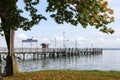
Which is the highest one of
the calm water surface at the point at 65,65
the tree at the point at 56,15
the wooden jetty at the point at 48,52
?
the tree at the point at 56,15

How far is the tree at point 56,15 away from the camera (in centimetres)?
2034

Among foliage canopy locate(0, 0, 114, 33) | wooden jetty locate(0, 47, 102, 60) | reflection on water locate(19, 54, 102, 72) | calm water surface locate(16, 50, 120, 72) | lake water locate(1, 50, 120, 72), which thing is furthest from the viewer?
wooden jetty locate(0, 47, 102, 60)

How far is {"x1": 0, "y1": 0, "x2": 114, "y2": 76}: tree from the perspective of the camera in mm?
20344

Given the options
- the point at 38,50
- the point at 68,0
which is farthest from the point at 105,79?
the point at 38,50

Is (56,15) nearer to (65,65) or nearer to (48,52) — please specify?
(65,65)

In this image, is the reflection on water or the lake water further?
the reflection on water

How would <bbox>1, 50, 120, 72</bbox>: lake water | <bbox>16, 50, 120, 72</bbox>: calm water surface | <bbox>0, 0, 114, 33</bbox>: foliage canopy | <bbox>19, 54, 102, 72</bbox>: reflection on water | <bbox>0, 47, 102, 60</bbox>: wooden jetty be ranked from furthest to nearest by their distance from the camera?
1. <bbox>0, 47, 102, 60</bbox>: wooden jetty
2. <bbox>19, 54, 102, 72</bbox>: reflection on water
3. <bbox>16, 50, 120, 72</bbox>: calm water surface
4. <bbox>1, 50, 120, 72</bbox>: lake water
5. <bbox>0, 0, 114, 33</bbox>: foliage canopy

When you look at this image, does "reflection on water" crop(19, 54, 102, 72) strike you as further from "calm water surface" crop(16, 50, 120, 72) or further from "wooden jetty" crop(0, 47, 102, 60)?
"wooden jetty" crop(0, 47, 102, 60)

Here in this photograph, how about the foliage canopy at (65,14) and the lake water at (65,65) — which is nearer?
the foliage canopy at (65,14)

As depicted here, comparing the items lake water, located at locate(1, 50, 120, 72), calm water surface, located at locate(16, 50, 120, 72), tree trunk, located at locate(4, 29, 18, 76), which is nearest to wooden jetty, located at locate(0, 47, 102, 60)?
lake water, located at locate(1, 50, 120, 72)

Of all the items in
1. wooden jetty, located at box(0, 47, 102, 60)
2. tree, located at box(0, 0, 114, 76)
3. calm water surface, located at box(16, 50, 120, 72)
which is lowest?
calm water surface, located at box(16, 50, 120, 72)

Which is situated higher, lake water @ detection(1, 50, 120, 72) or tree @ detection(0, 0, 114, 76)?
tree @ detection(0, 0, 114, 76)

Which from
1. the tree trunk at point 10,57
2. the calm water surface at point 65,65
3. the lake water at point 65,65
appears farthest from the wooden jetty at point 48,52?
the tree trunk at point 10,57

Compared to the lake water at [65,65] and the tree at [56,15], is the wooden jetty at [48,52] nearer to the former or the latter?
the lake water at [65,65]
